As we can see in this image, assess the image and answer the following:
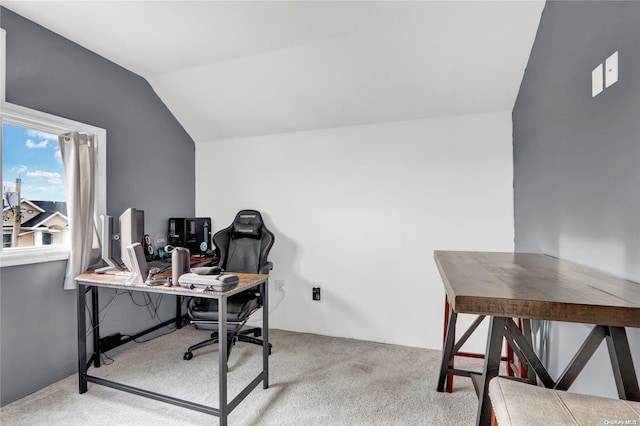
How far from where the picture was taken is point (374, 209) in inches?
110

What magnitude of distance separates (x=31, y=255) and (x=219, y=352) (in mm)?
1520

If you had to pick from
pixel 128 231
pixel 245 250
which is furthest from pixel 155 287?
pixel 245 250

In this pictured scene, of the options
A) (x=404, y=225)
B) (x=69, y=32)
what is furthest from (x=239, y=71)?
(x=404, y=225)

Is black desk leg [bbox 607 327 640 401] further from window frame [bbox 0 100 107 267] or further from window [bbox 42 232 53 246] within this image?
window [bbox 42 232 53 246]

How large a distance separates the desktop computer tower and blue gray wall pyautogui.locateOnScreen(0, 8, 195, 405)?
11 cm

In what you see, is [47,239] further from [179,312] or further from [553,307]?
[553,307]

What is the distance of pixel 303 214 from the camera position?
9.96 ft

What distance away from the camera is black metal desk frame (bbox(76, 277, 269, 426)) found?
158 cm

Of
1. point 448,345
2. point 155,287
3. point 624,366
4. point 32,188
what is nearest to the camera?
point 624,366

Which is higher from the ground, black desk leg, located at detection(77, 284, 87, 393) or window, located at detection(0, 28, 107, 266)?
window, located at detection(0, 28, 107, 266)

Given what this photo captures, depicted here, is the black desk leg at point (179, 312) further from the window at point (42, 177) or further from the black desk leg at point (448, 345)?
the black desk leg at point (448, 345)

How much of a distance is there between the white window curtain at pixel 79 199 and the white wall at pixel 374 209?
50.0 inches

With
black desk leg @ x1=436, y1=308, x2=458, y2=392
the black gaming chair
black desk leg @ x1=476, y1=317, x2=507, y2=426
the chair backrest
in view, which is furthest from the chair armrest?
black desk leg @ x1=476, y1=317, x2=507, y2=426

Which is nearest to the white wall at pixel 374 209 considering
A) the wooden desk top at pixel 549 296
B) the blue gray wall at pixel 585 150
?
the blue gray wall at pixel 585 150
